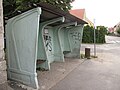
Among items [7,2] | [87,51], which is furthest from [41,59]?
[7,2]

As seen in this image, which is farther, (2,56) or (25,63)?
(25,63)

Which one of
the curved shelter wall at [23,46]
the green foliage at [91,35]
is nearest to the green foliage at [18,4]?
the curved shelter wall at [23,46]

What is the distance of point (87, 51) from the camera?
13.1m

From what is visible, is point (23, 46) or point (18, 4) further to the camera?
point (18, 4)

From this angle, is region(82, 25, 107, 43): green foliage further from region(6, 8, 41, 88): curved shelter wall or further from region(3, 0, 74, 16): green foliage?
region(6, 8, 41, 88): curved shelter wall

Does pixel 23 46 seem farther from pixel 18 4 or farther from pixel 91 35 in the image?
pixel 91 35

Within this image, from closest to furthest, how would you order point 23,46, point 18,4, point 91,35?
point 23,46, point 18,4, point 91,35

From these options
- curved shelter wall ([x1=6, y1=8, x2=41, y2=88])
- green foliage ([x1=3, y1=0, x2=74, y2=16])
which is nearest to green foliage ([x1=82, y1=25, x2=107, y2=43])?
green foliage ([x1=3, y1=0, x2=74, y2=16])

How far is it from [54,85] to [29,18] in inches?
97.0

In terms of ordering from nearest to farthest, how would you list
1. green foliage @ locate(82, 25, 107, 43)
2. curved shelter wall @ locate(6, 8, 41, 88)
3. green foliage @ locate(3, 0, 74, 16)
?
1. curved shelter wall @ locate(6, 8, 41, 88)
2. green foliage @ locate(3, 0, 74, 16)
3. green foliage @ locate(82, 25, 107, 43)

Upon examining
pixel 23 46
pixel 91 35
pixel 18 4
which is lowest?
pixel 23 46

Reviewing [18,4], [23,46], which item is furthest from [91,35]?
[23,46]

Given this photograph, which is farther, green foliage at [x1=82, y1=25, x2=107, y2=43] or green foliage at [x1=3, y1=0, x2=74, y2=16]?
green foliage at [x1=82, y1=25, x2=107, y2=43]

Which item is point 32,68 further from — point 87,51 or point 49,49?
point 87,51
